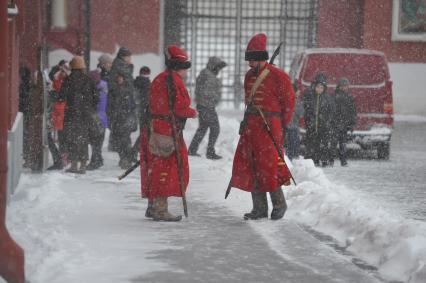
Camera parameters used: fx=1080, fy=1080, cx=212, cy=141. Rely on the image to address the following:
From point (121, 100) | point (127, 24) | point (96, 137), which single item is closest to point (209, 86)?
point (121, 100)

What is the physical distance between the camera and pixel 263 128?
977cm

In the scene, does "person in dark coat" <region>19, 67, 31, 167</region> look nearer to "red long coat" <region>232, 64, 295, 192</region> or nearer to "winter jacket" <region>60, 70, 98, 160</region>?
"winter jacket" <region>60, 70, 98, 160</region>

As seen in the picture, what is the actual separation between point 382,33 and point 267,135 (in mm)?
20759

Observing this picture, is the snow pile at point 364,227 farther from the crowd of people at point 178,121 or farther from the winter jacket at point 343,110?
the winter jacket at point 343,110

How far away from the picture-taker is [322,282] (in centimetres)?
709

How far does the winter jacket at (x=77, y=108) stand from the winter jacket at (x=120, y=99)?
1025 millimetres

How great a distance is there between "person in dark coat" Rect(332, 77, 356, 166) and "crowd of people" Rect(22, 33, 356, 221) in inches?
0.6

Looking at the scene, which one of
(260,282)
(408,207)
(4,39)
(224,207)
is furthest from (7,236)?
(408,207)

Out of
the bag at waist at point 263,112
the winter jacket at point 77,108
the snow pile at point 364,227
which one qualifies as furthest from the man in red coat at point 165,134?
the winter jacket at point 77,108

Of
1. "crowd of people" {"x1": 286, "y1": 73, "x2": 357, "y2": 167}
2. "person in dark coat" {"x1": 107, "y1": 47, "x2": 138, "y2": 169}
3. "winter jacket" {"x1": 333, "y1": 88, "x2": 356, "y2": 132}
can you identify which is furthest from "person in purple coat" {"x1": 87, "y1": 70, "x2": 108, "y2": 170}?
"winter jacket" {"x1": 333, "y1": 88, "x2": 356, "y2": 132}

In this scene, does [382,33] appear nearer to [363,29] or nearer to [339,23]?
[363,29]

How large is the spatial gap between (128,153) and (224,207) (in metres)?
3.78

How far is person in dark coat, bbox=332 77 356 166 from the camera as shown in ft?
→ 51.9

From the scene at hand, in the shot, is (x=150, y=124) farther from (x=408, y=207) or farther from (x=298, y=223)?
(x=408, y=207)
